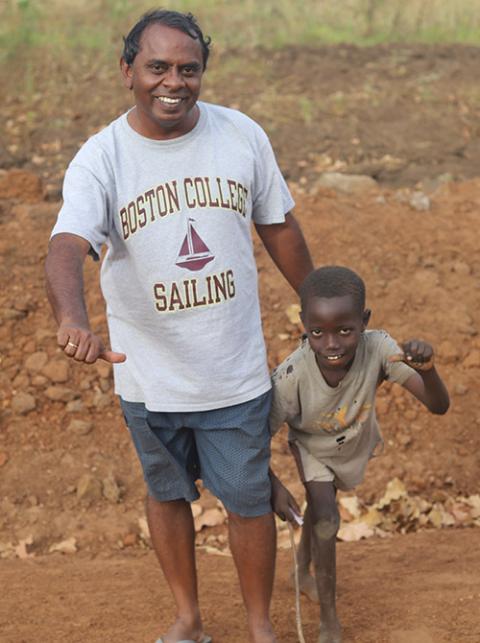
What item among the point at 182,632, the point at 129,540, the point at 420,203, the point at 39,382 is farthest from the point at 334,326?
the point at 420,203

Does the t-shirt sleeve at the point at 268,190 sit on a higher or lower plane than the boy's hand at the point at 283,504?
higher

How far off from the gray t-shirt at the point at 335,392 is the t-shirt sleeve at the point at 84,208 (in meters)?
0.75

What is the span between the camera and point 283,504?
3781 millimetres

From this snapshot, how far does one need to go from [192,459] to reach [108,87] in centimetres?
778

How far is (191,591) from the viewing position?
4004 mm

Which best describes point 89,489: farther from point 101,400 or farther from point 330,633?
point 330,633

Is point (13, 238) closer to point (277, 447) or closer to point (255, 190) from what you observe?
point (277, 447)

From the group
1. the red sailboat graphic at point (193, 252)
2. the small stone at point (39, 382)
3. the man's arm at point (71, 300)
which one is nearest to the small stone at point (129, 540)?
the small stone at point (39, 382)

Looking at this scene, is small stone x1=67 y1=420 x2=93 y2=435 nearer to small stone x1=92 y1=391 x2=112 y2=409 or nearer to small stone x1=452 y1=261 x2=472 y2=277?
small stone x1=92 y1=391 x2=112 y2=409

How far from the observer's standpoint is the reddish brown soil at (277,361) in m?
4.40

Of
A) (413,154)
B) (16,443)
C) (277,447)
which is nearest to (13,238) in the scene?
(16,443)

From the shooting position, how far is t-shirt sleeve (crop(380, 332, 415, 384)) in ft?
12.4

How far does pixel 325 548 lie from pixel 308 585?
1.89ft

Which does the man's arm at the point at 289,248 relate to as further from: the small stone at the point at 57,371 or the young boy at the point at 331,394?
the small stone at the point at 57,371
